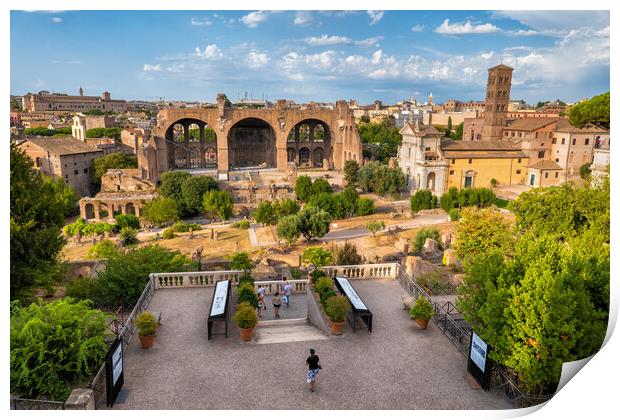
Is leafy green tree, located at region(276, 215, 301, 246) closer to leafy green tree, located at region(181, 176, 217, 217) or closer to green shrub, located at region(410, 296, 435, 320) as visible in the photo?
green shrub, located at region(410, 296, 435, 320)

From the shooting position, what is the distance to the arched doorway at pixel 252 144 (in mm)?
71000

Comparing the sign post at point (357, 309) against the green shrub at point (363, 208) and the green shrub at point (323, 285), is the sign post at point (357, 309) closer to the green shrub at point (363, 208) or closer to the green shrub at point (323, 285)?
the green shrub at point (323, 285)

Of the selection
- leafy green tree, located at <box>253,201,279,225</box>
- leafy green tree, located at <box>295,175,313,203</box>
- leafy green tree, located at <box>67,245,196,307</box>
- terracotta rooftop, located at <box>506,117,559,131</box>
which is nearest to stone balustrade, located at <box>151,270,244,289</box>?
leafy green tree, located at <box>67,245,196,307</box>

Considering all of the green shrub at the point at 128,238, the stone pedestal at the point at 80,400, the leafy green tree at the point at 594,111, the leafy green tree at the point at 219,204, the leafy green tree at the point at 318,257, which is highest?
the leafy green tree at the point at 594,111

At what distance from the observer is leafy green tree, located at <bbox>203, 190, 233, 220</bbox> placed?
43906 mm

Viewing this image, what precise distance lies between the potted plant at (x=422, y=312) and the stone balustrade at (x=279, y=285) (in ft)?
12.9

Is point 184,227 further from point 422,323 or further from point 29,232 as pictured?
point 422,323

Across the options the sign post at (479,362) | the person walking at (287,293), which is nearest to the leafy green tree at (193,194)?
the person walking at (287,293)

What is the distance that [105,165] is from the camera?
5681 centimetres

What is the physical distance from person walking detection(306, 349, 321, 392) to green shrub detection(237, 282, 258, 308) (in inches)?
138

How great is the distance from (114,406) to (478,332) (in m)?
7.39

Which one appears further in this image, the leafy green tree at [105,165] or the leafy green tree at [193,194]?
the leafy green tree at [105,165]

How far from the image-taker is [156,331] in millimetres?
11391
